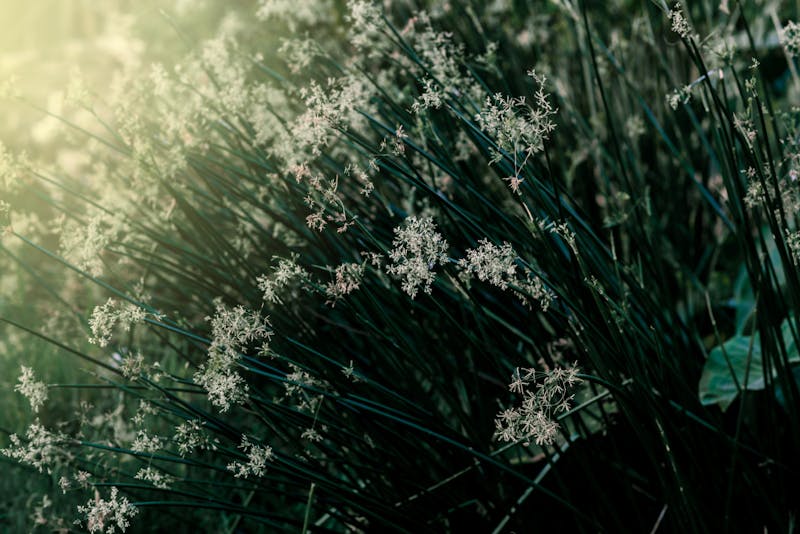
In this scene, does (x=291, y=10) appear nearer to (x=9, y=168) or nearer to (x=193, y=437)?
(x=9, y=168)

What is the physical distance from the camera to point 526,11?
11.0ft

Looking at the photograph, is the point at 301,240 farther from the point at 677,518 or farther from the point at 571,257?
the point at 677,518

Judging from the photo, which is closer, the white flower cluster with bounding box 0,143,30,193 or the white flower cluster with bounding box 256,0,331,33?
the white flower cluster with bounding box 0,143,30,193

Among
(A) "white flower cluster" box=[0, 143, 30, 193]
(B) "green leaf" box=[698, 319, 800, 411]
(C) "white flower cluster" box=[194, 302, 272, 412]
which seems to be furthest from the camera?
(B) "green leaf" box=[698, 319, 800, 411]

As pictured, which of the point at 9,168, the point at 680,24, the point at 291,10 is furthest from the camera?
the point at 291,10

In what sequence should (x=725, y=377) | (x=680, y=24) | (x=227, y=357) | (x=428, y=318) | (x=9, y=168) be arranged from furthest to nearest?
(x=428, y=318), (x=725, y=377), (x=9, y=168), (x=227, y=357), (x=680, y=24)

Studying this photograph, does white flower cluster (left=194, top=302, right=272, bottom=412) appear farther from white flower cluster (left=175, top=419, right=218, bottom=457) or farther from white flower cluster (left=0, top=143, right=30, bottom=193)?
white flower cluster (left=0, top=143, right=30, bottom=193)

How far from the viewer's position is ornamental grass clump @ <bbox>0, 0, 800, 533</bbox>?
1233mm

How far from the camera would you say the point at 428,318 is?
1.96 meters

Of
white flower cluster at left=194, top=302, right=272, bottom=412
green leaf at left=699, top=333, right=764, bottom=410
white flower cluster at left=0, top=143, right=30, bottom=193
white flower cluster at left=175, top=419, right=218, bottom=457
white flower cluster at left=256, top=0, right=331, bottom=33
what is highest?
white flower cluster at left=256, top=0, right=331, bottom=33

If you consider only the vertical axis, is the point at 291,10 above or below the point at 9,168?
above

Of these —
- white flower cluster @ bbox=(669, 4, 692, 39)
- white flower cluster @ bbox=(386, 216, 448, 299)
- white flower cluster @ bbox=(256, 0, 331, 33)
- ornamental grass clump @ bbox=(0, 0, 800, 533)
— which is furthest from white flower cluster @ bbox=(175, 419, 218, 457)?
white flower cluster @ bbox=(256, 0, 331, 33)

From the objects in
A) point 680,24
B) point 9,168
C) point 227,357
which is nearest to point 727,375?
point 680,24

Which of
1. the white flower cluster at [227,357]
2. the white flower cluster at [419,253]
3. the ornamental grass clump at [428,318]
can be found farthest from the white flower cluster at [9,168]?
the white flower cluster at [419,253]
